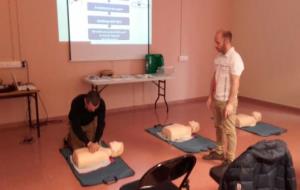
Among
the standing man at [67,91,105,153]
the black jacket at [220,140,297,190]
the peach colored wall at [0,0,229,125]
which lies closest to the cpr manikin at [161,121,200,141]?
the standing man at [67,91,105,153]

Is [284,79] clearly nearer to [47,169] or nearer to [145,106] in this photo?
[145,106]

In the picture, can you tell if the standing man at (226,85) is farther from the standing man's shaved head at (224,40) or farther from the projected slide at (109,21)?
the projected slide at (109,21)

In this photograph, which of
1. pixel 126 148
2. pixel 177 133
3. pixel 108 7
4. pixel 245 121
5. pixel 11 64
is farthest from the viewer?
pixel 108 7

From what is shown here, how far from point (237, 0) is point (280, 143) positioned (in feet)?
18.4

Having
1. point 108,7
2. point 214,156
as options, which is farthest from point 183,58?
point 214,156

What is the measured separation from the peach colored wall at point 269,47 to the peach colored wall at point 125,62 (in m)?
0.56

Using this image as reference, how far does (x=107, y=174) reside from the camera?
2955 millimetres

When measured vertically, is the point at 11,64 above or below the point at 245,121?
above

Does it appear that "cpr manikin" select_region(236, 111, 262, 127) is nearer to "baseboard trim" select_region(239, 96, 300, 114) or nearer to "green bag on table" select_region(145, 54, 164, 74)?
"baseboard trim" select_region(239, 96, 300, 114)

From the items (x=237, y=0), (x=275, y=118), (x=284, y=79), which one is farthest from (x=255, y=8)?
(x=275, y=118)

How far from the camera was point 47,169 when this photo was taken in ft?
10.1

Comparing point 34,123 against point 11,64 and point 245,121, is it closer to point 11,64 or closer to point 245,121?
point 11,64

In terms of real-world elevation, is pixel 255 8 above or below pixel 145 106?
above

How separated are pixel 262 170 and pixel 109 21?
4.13 metres
